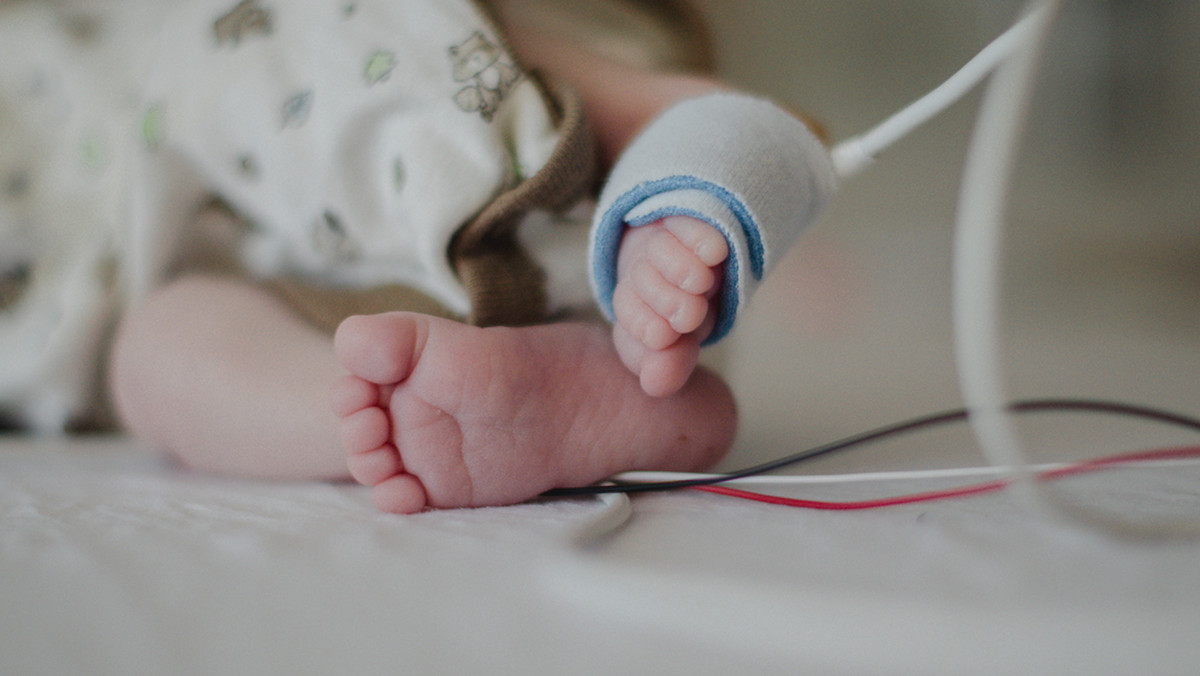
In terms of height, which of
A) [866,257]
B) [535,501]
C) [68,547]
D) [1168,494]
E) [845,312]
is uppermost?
[866,257]

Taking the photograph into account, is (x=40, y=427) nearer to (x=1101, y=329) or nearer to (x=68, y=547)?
(x=68, y=547)

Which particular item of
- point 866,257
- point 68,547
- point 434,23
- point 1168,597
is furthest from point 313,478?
point 866,257

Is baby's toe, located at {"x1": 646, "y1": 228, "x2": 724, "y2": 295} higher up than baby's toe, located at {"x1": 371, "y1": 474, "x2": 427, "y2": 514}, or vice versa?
baby's toe, located at {"x1": 646, "y1": 228, "x2": 724, "y2": 295}

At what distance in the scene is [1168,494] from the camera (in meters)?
0.39

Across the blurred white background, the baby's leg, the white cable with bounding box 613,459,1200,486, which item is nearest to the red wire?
the white cable with bounding box 613,459,1200,486

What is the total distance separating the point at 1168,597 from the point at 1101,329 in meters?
1.47

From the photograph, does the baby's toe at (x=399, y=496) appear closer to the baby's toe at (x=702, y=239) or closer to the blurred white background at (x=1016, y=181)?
the baby's toe at (x=702, y=239)

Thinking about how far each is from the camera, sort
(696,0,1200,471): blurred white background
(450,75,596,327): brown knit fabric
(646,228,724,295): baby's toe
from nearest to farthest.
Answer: (646,228,724,295): baby's toe < (450,75,596,327): brown knit fabric < (696,0,1200,471): blurred white background

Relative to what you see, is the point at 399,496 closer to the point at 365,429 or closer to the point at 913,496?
the point at 365,429

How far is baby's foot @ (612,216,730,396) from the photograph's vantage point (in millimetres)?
357

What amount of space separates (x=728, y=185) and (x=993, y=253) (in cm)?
15

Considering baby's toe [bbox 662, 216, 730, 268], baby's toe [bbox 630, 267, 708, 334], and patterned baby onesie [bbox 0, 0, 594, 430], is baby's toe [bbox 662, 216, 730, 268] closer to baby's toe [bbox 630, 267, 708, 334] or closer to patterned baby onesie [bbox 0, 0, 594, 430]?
baby's toe [bbox 630, 267, 708, 334]

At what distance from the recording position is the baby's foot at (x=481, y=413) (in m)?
0.37

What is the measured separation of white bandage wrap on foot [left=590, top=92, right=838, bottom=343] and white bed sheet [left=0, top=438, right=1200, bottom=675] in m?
0.13
